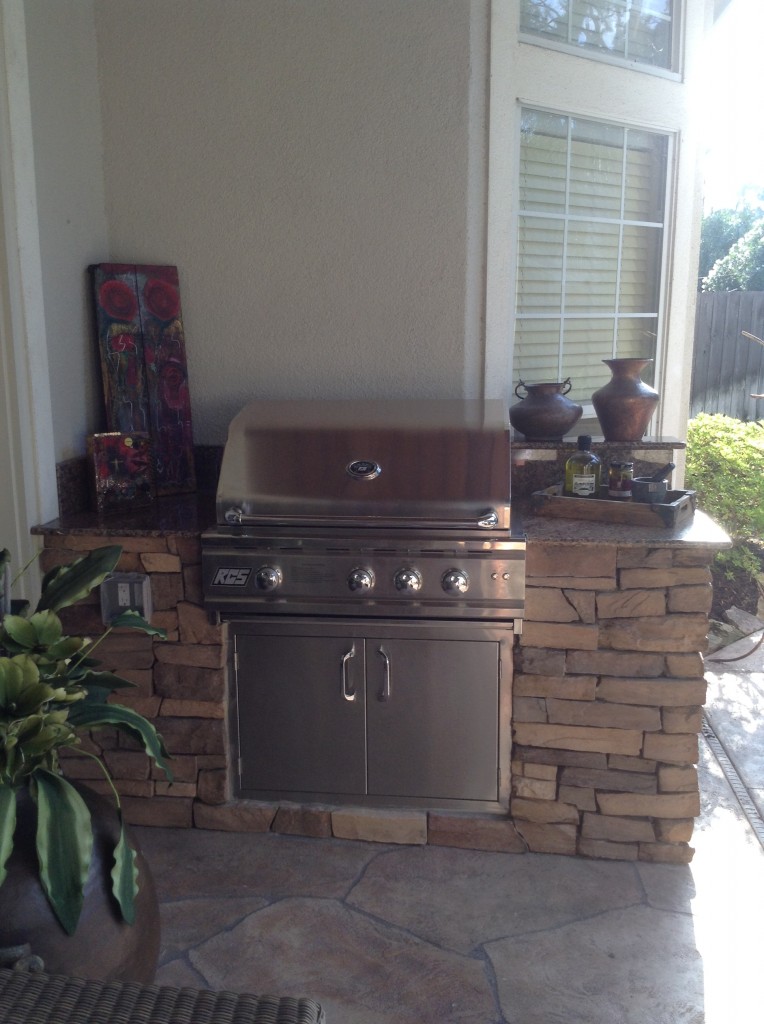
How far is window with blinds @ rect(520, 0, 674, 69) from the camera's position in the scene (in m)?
3.16

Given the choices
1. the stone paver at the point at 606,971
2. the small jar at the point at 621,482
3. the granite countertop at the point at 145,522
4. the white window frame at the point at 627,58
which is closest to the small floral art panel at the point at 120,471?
the granite countertop at the point at 145,522

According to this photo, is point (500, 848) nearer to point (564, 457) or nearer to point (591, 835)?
point (591, 835)

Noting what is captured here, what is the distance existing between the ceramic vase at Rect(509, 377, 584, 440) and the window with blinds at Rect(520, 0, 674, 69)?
4.13ft

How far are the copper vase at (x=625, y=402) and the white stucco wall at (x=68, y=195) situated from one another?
6.00 feet

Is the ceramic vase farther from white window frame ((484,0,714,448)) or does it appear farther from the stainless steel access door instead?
the stainless steel access door

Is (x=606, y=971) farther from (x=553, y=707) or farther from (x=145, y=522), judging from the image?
(x=145, y=522)

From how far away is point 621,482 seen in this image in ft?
9.46

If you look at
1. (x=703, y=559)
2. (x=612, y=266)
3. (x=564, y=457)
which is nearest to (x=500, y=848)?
(x=703, y=559)

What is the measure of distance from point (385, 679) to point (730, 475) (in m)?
3.42

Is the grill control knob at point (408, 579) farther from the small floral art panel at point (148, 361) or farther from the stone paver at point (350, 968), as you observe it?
the small floral art panel at point (148, 361)

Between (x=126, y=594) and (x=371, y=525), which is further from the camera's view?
(x=126, y=594)

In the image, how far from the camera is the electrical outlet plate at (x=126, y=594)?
272 cm

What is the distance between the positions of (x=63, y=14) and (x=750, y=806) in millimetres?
3539

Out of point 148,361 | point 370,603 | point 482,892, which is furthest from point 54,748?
point 148,361
